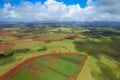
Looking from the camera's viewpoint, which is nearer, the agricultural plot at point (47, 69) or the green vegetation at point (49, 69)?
the agricultural plot at point (47, 69)

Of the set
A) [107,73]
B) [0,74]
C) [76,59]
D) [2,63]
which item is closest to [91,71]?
[107,73]

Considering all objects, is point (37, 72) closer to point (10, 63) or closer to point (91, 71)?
point (10, 63)

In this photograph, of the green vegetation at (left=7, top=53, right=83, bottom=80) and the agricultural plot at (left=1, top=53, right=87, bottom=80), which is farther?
the green vegetation at (left=7, top=53, right=83, bottom=80)

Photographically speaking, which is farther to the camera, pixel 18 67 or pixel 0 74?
pixel 18 67

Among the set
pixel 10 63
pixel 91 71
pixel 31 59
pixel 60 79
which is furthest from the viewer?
pixel 31 59

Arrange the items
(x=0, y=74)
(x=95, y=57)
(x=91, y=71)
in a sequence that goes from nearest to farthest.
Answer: (x=0, y=74) < (x=91, y=71) < (x=95, y=57)

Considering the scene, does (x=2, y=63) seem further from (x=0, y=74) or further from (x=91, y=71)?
(x=91, y=71)

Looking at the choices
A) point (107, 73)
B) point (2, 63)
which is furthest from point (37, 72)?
point (107, 73)
